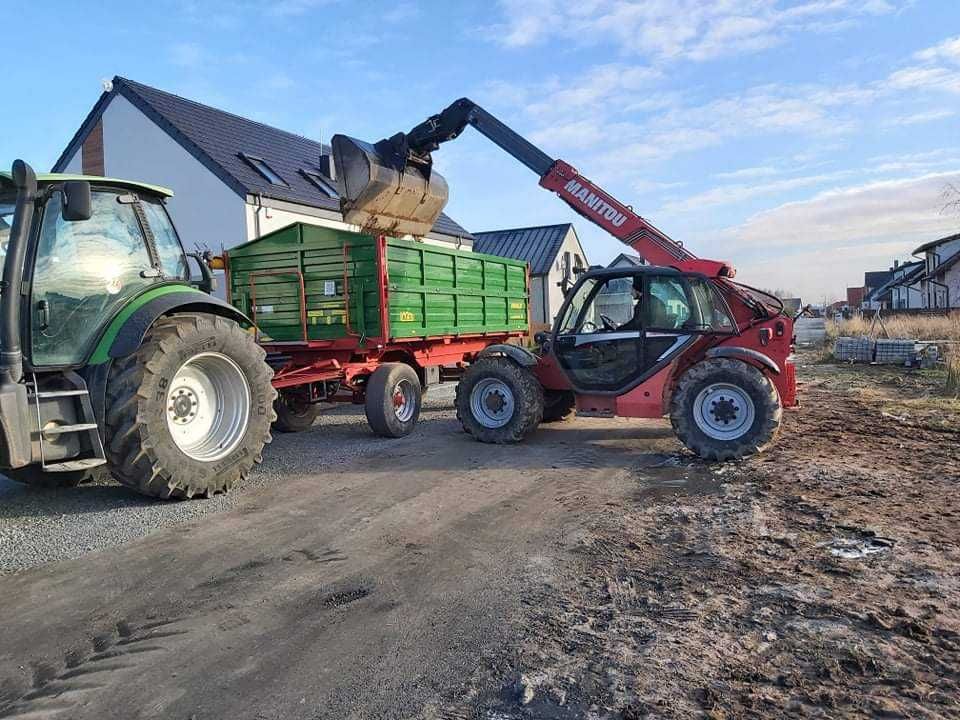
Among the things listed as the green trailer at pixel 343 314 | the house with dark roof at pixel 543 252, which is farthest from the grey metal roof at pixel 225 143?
the house with dark roof at pixel 543 252

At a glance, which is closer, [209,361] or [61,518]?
[61,518]

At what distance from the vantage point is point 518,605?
3.42 m

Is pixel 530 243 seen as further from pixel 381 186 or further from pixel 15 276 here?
pixel 15 276

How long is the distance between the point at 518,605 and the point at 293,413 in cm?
598

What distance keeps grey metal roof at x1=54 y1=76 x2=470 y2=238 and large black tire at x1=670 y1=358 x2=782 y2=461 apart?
41.4ft

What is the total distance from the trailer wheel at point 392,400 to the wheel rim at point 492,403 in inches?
38.4

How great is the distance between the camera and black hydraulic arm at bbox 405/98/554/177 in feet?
28.2

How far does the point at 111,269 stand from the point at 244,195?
456 inches

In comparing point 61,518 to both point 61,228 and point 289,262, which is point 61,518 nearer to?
point 61,228

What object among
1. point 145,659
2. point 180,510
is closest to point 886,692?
point 145,659

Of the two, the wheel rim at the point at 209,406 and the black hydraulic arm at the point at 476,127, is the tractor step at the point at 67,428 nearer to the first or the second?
the wheel rim at the point at 209,406

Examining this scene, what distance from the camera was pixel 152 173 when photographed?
17.6 meters

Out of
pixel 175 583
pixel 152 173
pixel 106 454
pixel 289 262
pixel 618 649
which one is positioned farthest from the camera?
pixel 152 173

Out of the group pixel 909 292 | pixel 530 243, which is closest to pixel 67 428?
pixel 530 243
